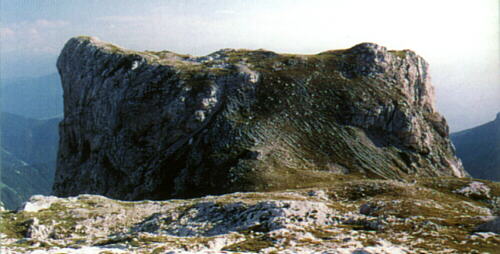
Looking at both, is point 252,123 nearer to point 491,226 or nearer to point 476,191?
point 476,191

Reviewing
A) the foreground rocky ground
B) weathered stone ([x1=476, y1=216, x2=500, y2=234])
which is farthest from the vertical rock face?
weathered stone ([x1=476, y1=216, x2=500, y2=234])

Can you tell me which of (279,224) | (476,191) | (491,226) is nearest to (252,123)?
(476,191)

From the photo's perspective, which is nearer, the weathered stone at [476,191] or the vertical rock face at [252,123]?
the weathered stone at [476,191]

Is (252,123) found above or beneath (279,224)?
above

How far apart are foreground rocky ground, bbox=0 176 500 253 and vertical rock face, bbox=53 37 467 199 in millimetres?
26804

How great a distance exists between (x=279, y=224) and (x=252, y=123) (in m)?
57.1

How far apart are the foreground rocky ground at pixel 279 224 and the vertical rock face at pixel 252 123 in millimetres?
26804

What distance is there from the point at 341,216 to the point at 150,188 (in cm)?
6300

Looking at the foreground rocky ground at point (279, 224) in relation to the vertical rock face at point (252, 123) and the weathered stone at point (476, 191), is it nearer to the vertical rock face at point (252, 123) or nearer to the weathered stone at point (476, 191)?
the weathered stone at point (476, 191)

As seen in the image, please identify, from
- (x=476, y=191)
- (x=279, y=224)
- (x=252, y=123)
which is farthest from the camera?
(x=252, y=123)

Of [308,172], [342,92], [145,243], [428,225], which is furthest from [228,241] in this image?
[342,92]

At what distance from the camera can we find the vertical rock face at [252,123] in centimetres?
7944

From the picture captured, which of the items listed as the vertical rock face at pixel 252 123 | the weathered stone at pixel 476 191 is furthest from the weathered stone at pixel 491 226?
the vertical rock face at pixel 252 123

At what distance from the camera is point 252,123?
8500cm
